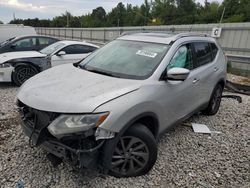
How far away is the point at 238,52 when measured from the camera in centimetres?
1004

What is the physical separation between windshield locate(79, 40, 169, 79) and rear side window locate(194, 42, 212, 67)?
94cm

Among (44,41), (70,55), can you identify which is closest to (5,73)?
(70,55)

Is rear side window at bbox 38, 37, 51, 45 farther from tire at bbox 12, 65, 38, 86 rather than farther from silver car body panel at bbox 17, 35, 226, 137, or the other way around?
silver car body panel at bbox 17, 35, 226, 137

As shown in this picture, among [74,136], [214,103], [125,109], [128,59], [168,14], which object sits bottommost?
[214,103]

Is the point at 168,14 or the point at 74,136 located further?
the point at 168,14

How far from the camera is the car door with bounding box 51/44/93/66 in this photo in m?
6.67

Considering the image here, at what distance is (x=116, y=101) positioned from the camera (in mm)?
2318

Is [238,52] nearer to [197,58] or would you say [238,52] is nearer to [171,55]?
[197,58]

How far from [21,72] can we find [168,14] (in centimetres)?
5136

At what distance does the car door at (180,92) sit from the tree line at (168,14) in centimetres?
3728

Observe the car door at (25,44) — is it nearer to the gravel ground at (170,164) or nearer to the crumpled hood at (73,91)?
the gravel ground at (170,164)

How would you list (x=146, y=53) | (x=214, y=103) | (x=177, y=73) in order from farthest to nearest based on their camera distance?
(x=214, y=103), (x=146, y=53), (x=177, y=73)

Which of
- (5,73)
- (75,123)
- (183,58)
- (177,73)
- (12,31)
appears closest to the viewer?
(75,123)

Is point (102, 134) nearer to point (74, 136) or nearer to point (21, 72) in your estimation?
point (74, 136)
